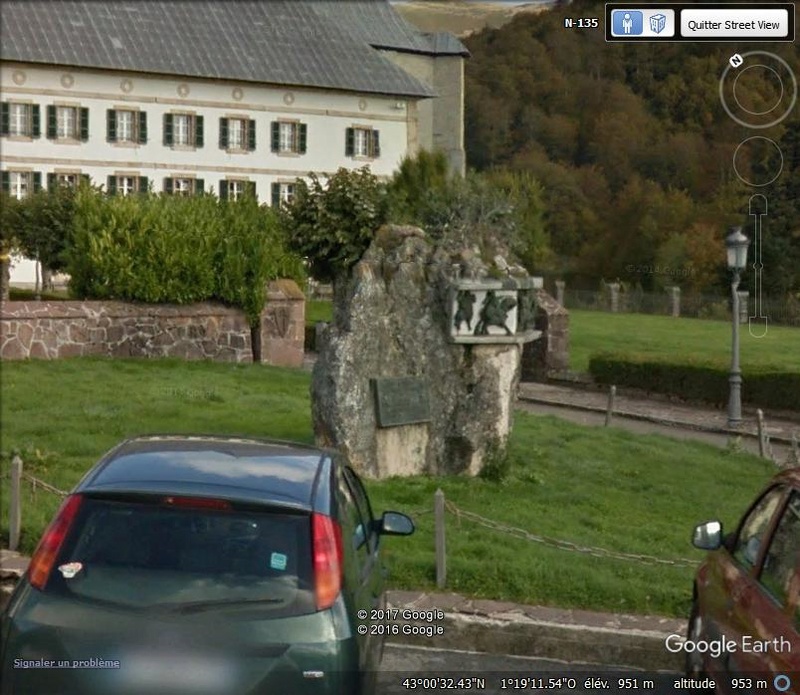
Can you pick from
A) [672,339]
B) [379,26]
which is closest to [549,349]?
[672,339]

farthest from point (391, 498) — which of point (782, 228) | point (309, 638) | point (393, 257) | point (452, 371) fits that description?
point (782, 228)

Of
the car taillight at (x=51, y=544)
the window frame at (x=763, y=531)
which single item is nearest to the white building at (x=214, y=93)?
the window frame at (x=763, y=531)

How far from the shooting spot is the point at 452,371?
1321cm

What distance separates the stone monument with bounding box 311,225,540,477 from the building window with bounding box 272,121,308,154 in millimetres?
45925

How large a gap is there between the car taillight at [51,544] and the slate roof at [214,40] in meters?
45.1

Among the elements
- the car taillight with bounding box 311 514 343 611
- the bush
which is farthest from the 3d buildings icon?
the bush

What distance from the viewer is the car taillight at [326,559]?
5.48 metres

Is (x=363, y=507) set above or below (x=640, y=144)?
below

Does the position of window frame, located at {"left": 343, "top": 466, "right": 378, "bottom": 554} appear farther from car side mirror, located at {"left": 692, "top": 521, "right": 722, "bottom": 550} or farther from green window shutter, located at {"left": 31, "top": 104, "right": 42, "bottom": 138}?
green window shutter, located at {"left": 31, "top": 104, "right": 42, "bottom": 138}

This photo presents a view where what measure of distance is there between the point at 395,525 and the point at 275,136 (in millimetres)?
52547

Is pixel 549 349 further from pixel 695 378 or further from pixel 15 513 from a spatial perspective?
pixel 15 513

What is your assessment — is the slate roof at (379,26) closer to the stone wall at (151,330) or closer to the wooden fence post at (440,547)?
the stone wall at (151,330)

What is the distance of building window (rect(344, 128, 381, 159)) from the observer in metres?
59.9

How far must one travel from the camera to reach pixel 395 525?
7.34 meters
